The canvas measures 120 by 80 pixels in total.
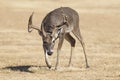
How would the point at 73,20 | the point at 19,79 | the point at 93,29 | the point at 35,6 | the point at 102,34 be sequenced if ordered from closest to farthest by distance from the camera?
1. the point at 19,79
2. the point at 73,20
3. the point at 102,34
4. the point at 93,29
5. the point at 35,6

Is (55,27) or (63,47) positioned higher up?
(55,27)

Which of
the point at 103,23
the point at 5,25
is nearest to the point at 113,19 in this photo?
the point at 103,23

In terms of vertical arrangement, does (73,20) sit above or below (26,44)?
above

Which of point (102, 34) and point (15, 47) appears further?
point (102, 34)

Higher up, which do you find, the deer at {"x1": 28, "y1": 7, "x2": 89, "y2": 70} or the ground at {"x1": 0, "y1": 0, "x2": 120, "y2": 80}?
the deer at {"x1": 28, "y1": 7, "x2": 89, "y2": 70}

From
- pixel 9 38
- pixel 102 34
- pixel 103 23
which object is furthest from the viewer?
pixel 103 23

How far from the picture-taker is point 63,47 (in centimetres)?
2622

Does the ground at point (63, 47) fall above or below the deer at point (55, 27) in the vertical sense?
below

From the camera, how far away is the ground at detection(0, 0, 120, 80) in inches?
658

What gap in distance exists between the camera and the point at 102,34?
33.3 metres

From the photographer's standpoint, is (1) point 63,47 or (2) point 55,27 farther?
(1) point 63,47

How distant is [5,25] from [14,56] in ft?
54.2

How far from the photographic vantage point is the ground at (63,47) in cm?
1672

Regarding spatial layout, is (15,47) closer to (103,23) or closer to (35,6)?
(103,23)
